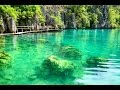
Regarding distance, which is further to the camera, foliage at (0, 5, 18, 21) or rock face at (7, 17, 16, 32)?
rock face at (7, 17, 16, 32)

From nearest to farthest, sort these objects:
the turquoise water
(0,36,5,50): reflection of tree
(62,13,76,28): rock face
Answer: the turquoise water < (0,36,5,50): reflection of tree < (62,13,76,28): rock face

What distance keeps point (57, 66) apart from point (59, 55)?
0.15 metres

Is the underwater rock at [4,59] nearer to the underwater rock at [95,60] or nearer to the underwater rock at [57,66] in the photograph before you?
the underwater rock at [57,66]

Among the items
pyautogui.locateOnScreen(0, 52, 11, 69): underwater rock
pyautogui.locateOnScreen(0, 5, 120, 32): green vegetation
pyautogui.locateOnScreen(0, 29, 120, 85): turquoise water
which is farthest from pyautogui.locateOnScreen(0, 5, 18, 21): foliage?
pyautogui.locateOnScreen(0, 52, 11, 69): underwater rock

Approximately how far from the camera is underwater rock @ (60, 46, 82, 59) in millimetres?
4828

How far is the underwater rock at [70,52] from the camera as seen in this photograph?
4.83 m

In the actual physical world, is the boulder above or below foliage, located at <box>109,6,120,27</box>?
below

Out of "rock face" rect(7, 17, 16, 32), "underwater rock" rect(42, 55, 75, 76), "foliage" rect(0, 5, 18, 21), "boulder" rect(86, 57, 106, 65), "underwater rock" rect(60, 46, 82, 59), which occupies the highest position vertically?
"foliage" rect(0, 5, 18, 21)

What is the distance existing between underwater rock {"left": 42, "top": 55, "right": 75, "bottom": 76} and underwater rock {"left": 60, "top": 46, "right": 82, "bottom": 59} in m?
0.10

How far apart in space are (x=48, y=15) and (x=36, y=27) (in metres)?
0.24

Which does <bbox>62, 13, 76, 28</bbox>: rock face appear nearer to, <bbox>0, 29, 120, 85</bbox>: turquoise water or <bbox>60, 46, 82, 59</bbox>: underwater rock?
<bbox>0, 29, 120, 85</bbox>: turquoise water

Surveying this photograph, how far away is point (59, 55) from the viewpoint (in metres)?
4.80

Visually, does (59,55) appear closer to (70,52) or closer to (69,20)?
(70,52)

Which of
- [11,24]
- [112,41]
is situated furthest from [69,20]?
[11,24]
